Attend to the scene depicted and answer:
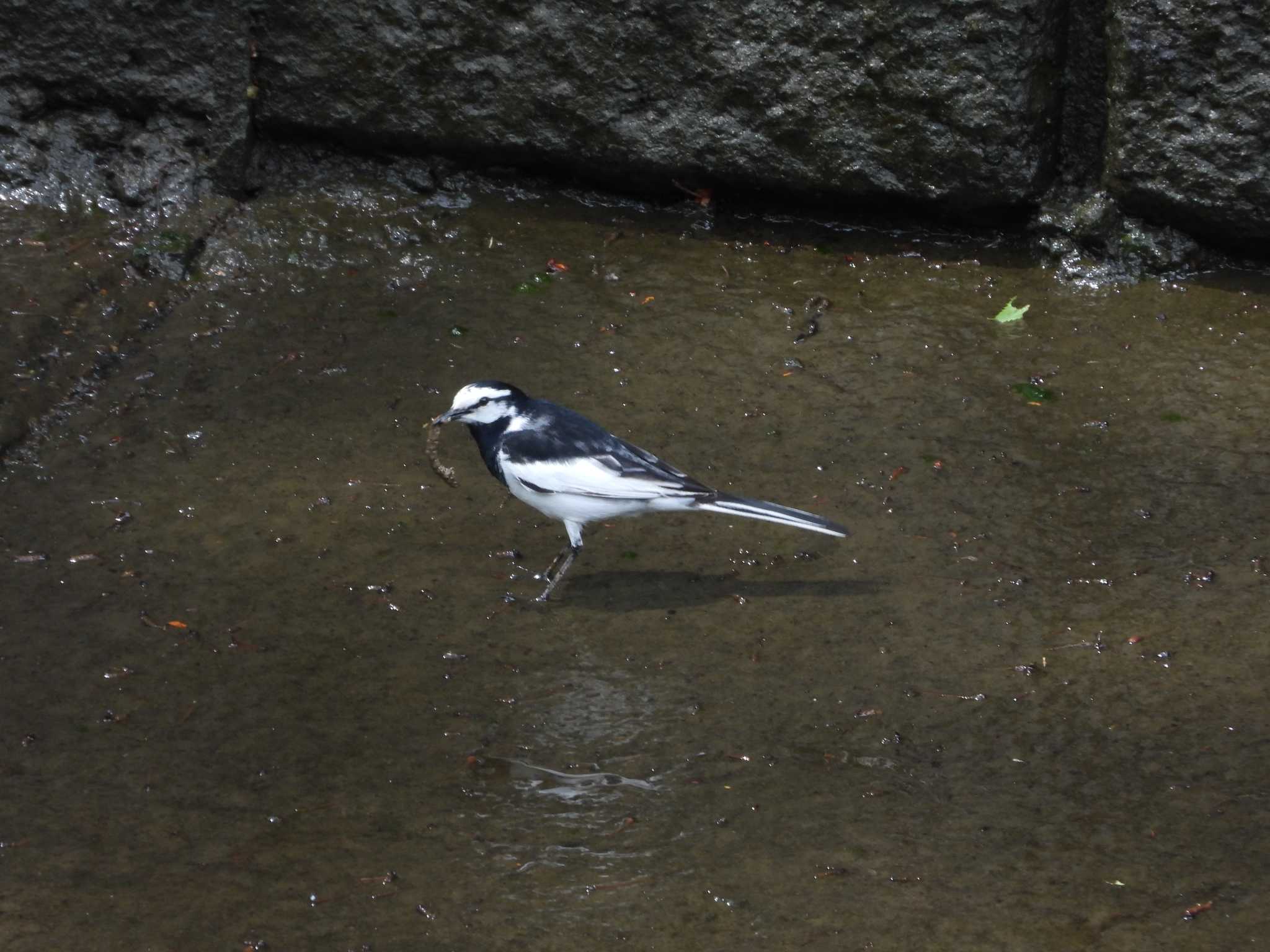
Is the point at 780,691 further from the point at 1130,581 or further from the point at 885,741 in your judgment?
the point at 1130,581

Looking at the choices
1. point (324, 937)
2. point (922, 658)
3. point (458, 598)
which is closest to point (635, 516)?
point (458, 598)

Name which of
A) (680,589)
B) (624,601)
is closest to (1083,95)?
(680,589)

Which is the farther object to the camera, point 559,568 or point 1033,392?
point 1033,392

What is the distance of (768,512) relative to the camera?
460 cm

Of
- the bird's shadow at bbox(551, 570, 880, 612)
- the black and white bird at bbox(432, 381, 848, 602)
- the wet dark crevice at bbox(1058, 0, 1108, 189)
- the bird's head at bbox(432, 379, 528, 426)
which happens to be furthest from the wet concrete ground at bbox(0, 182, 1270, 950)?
the wet dark crevice at bbox(1058, 0, 1108, 189)

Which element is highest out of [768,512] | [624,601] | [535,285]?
[535,285]

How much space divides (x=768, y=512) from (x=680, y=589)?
0.41 metres

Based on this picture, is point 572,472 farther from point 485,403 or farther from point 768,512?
point 768,512

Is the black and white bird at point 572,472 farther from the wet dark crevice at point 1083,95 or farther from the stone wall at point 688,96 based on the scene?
the wet dark crevice at point 1083,95

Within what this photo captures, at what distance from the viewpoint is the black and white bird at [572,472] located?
4680mm

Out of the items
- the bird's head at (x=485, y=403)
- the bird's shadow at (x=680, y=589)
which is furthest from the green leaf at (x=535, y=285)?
the bird's shadow at (x=680, y=589)

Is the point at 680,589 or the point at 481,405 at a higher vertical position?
the point at 481,405

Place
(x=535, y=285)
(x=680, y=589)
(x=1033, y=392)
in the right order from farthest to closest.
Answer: (x=535, y=285) < (x=1033, y=392) < (x=680, y=589)

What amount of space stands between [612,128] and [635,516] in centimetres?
234
